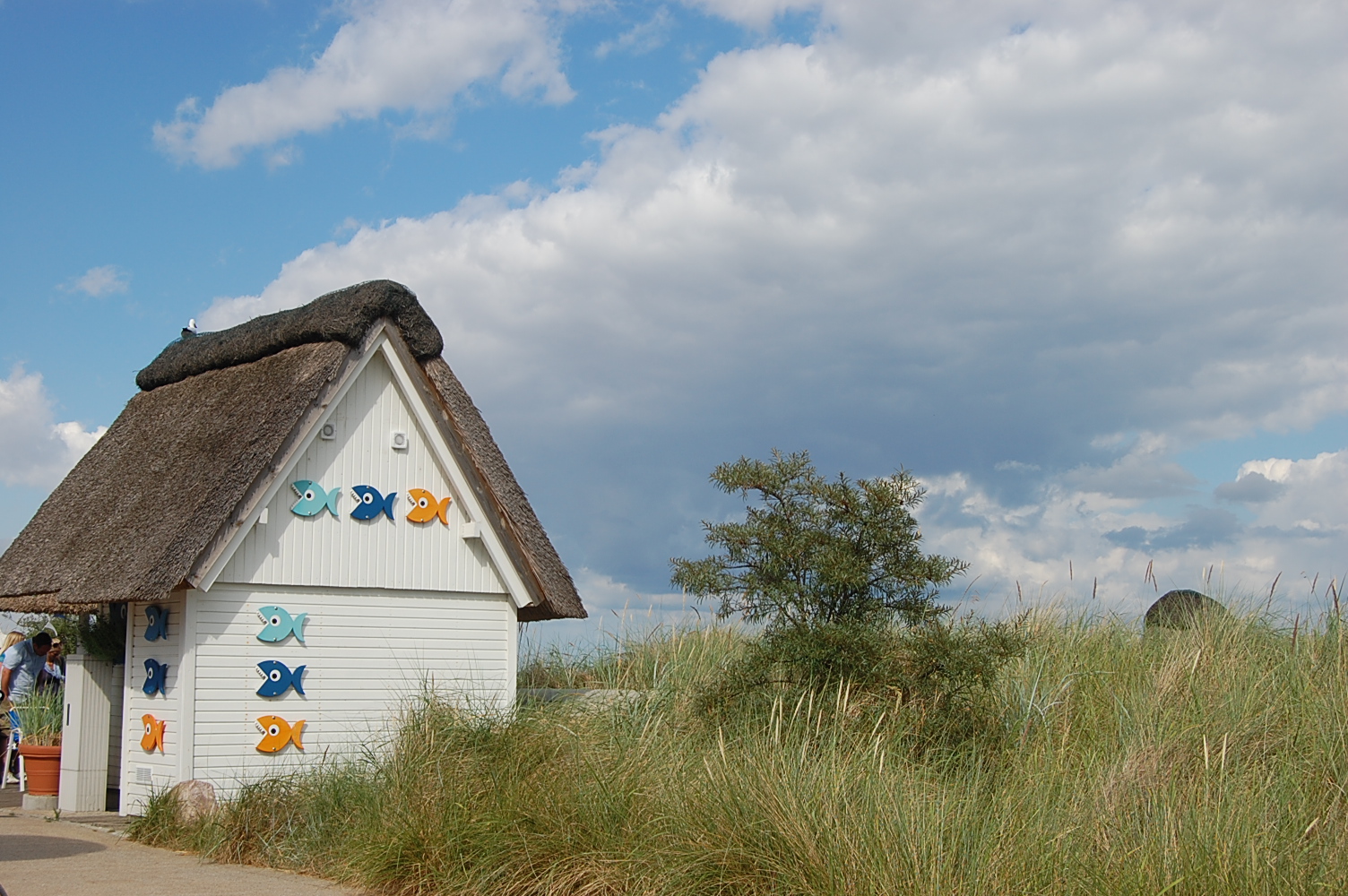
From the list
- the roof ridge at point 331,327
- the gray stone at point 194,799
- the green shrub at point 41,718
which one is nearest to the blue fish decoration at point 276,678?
the gray stone at point 194,799

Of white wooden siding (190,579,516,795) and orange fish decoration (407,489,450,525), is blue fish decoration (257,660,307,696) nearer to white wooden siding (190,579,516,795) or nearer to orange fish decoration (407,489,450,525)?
white wooden siding (190,579,516,795)

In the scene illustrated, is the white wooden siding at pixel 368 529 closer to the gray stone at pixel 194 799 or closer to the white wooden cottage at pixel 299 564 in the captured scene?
the white wooden cottage at pixel 299 564

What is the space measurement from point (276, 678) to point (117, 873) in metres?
2.59

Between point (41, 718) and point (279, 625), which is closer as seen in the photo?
point (279, 625)

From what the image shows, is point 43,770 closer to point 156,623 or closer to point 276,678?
point 156,623

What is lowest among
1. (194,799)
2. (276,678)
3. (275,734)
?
(194,799)

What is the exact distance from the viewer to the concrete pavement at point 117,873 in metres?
8.40

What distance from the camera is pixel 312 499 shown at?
12.0 metres

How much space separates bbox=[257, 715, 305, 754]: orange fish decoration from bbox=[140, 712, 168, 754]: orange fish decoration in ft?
3.11

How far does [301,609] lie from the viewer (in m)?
11.8

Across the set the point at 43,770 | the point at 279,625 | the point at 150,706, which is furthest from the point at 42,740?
the point at 279,625

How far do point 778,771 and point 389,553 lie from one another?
6.18 meters

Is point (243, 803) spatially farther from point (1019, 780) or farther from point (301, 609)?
point (1019, 780)

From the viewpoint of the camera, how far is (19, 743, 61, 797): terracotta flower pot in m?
13.5
